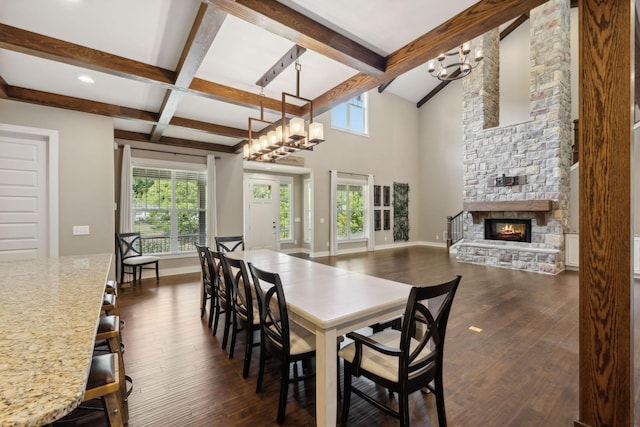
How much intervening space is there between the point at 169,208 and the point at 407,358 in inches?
221

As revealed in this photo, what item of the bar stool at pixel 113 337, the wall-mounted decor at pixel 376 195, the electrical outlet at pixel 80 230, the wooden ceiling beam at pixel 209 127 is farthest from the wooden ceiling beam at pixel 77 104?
the wall-mounted decor at pixel 376 195

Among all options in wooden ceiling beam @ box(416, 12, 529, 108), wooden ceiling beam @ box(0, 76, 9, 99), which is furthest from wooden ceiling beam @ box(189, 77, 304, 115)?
wooden ceiling beam @ box(416, 12, 529, 108)

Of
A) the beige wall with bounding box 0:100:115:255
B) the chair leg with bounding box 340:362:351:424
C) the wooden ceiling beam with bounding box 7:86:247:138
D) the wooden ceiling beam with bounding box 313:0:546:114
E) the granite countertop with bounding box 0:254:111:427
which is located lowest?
the chair leg with bounding box 340:362:351:424

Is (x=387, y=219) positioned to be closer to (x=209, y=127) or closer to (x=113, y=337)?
(x=209, y=127)

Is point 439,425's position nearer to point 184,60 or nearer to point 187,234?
point 184,60

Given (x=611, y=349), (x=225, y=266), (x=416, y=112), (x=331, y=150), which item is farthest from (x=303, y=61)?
(x=416, y=112)

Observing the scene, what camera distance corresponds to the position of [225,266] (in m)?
2.52

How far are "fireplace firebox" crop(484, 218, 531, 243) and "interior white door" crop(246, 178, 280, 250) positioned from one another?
5.62 metres

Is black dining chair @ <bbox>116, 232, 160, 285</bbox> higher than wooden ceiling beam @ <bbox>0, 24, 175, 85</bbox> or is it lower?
lower

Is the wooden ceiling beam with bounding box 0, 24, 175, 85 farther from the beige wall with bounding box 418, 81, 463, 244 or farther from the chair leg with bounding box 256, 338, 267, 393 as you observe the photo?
the beige wall with bounding box 418, 81, 463, 244

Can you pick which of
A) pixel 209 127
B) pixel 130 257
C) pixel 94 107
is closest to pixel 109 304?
pixel 94 107

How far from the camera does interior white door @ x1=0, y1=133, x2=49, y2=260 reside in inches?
135

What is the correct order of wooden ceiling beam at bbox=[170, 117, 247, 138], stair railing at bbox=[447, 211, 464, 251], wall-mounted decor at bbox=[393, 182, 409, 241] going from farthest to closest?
wall-mounted decor at bbox=[393, 182, 409, 241] → stair railing at bbox=[447, 211, 464, 251] → wooden ceiling beam at bbox=[170, 117, 247, 138]

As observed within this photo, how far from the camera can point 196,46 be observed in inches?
90.1
